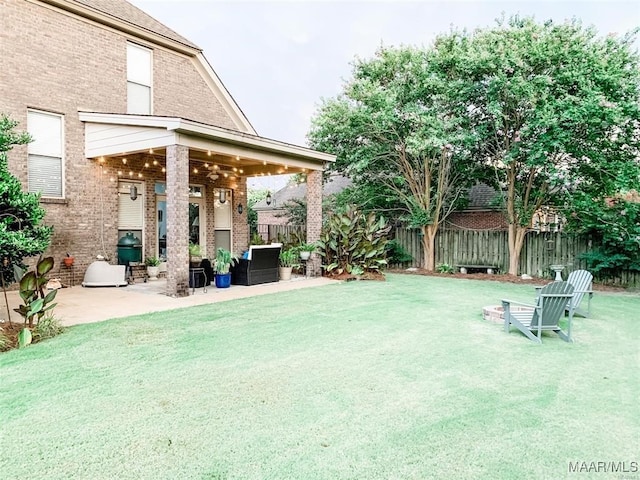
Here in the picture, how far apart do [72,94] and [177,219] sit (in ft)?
14.7

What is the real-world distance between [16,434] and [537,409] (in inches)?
156

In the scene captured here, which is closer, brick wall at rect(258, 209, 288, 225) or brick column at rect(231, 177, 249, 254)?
brick column at rect(231, 177, 249, 254)

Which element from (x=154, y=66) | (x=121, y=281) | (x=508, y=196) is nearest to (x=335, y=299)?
(x=121, y=281)

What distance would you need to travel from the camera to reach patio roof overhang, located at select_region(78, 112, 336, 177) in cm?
866

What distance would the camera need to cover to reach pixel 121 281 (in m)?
10.3

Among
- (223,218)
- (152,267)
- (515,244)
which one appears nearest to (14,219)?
(152,267)

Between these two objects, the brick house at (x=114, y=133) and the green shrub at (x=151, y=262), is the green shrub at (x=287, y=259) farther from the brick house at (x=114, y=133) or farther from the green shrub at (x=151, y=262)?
the green shrub at (x=151, y=262)

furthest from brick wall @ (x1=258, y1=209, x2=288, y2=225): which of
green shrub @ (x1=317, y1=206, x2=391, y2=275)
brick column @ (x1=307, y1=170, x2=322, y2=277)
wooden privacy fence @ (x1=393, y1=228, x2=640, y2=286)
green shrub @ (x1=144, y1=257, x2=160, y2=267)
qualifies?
green shrub @ (x1=144, y1=257, x2=160, y2=267)

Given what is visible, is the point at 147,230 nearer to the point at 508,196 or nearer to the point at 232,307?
the point at 232,307

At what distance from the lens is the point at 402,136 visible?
46.3 ft

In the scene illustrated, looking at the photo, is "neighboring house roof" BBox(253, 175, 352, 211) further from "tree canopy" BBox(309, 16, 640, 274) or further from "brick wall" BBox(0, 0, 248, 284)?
"brick wall" BBox(0, 0, 248, 284)

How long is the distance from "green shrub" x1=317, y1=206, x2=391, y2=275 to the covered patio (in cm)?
38

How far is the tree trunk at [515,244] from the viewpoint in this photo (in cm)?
1313

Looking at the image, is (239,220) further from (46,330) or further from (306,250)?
(46,330)
